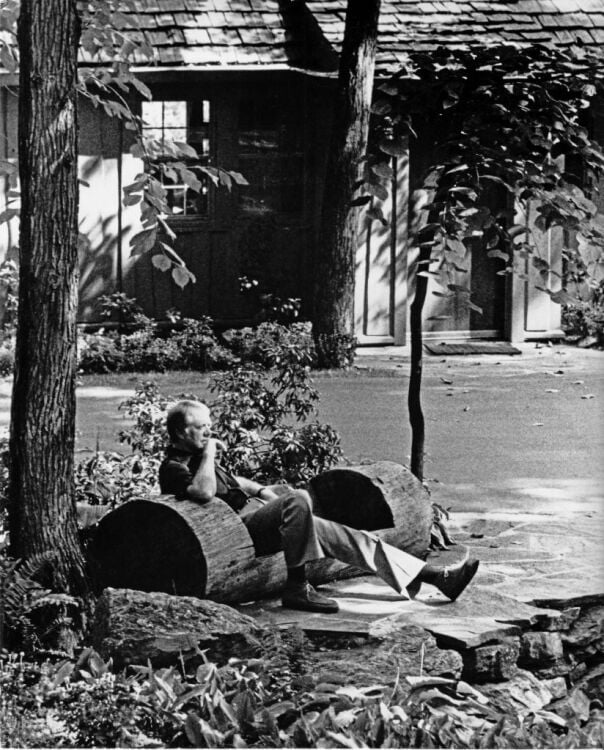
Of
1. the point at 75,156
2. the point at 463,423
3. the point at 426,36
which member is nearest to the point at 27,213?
the point at 75,156

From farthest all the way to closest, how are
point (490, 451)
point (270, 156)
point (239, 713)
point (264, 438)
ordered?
point (270, 156), point (490, 451), point (264, 438), point (239, 713)

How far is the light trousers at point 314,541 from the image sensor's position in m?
6.05

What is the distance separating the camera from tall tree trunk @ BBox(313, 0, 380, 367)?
11.8 metres

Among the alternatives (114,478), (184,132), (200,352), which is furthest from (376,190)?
(184,132)

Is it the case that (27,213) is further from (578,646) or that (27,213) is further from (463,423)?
(463,423)

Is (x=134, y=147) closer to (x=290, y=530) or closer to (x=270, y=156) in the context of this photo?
(x=290, y=530)

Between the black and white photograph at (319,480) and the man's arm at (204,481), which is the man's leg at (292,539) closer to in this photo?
the black and white photograph at (319,480)

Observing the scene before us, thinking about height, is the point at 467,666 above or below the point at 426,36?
below

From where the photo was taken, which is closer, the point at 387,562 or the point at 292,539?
the point at 292,539

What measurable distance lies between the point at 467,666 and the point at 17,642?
1876 mm

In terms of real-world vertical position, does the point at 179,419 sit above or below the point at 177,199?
below

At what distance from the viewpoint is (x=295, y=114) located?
14875 millimetres

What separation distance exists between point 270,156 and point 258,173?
0.22m

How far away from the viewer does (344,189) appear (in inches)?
468
